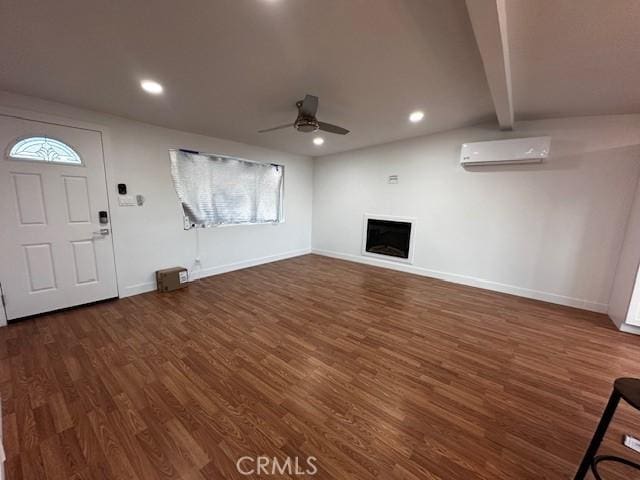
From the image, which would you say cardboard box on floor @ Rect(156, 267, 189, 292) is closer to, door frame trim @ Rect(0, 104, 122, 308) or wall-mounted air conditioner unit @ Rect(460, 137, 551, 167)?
door frame trim @ Rect(0, 104, 122, 308)

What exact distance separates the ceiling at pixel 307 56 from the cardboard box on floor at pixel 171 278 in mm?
2111

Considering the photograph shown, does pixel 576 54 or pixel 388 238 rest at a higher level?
pixel 576 54

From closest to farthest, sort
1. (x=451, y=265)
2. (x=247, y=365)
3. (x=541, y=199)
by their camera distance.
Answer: (x=247, y=365) < (x=541, y=199) < (x=451, y=265)

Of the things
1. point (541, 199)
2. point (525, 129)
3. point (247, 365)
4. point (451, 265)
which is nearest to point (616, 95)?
point (525, 129)

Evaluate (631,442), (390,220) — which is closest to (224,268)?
(390,220)

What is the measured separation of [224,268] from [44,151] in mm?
2667

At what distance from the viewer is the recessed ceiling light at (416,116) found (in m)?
3.16

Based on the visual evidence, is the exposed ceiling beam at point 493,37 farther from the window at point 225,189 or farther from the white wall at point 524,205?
the window at point 225,189

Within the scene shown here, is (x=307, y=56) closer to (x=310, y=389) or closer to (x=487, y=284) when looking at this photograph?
(x=310, y=389)

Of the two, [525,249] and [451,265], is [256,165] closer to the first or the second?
[451,265]

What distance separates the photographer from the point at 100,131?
116 inches

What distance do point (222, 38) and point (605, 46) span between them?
282 centimetres

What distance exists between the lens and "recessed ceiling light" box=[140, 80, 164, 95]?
226 cm

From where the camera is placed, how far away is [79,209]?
2.87 meters
